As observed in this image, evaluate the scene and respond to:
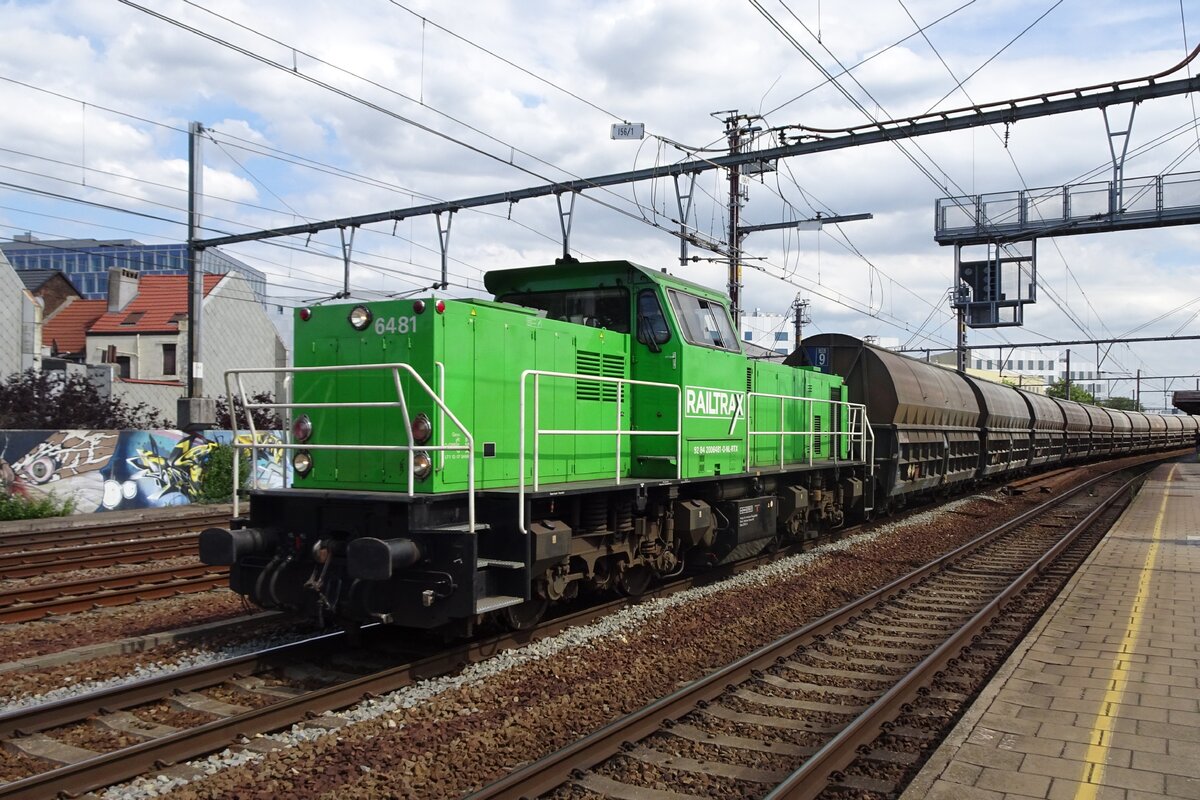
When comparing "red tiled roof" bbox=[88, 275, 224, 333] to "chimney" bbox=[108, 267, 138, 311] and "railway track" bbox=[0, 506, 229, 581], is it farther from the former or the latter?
"railway track" bbox=[0, 506, 229, 581]

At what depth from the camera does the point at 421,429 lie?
662 centimetres

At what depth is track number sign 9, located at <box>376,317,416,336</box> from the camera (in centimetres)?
673

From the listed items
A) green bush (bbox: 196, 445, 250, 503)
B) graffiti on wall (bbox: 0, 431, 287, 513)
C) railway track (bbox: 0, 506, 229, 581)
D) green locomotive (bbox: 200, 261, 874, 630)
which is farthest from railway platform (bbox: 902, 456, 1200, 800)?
green bush (bbox: 196, 445, 250, 503)

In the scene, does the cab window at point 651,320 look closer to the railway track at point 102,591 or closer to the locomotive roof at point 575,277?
the locomotive roof at point 575,277

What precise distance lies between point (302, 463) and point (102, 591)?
414cm

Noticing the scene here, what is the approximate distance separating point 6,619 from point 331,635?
365cm

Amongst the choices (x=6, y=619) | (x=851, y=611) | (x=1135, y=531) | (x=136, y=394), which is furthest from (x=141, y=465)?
Result: (x=1135, y=531)

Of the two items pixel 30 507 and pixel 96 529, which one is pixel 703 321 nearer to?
pixel 96 529

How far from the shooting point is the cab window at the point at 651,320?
8.65 metres

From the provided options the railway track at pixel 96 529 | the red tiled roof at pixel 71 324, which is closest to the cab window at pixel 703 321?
the railway track at pixel 96 529

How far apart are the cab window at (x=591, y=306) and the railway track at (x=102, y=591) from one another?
17.2ft

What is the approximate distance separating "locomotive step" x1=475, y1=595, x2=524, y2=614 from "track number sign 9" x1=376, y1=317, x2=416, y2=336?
2126 millimetres

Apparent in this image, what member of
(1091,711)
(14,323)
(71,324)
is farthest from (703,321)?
(71,324)

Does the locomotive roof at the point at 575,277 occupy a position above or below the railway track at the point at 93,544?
above
